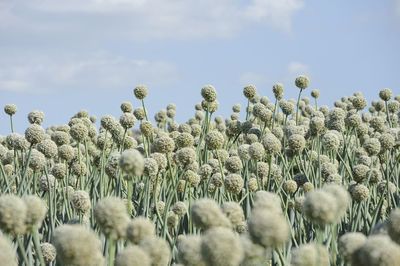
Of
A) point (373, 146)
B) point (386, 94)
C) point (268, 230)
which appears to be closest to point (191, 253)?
point (268, 230)

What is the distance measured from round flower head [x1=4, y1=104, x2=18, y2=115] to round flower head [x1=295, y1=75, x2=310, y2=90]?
2.83m

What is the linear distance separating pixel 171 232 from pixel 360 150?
2140mm

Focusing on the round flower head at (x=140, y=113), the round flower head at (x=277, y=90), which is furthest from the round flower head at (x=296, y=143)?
the round flower head at (x=140, y=113)

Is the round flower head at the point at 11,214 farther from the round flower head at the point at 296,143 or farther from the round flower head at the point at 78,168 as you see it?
the round flower head at the point at 296,143

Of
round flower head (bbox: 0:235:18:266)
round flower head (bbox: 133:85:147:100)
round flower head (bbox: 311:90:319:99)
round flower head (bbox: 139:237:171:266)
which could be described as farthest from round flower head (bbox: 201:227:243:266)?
round flower head (bbox: 311:90:319:99)

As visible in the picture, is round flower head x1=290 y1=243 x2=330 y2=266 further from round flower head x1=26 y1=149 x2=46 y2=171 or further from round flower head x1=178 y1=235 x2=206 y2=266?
round flower head x1=26 y1=149 x2=46 y2=171

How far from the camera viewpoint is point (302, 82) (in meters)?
5.08

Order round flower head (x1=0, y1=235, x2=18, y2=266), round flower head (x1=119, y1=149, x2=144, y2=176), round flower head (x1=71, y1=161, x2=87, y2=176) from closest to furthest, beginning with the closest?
round flower head (x1=0, y1=235, x2=18, y2=266) < round flower head (x1=119, y1=149, x2=144, y2=176) < round flower head (x1=71, y1=161, x2=87, y2=176)

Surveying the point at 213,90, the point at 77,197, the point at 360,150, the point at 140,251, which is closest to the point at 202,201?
the point at 140,251

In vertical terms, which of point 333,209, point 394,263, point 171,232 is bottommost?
point 171,232

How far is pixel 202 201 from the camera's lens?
5.55 feet

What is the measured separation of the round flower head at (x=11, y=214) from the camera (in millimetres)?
1584

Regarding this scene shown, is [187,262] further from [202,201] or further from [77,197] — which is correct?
[77,197]

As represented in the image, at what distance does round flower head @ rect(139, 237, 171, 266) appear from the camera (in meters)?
1.55
